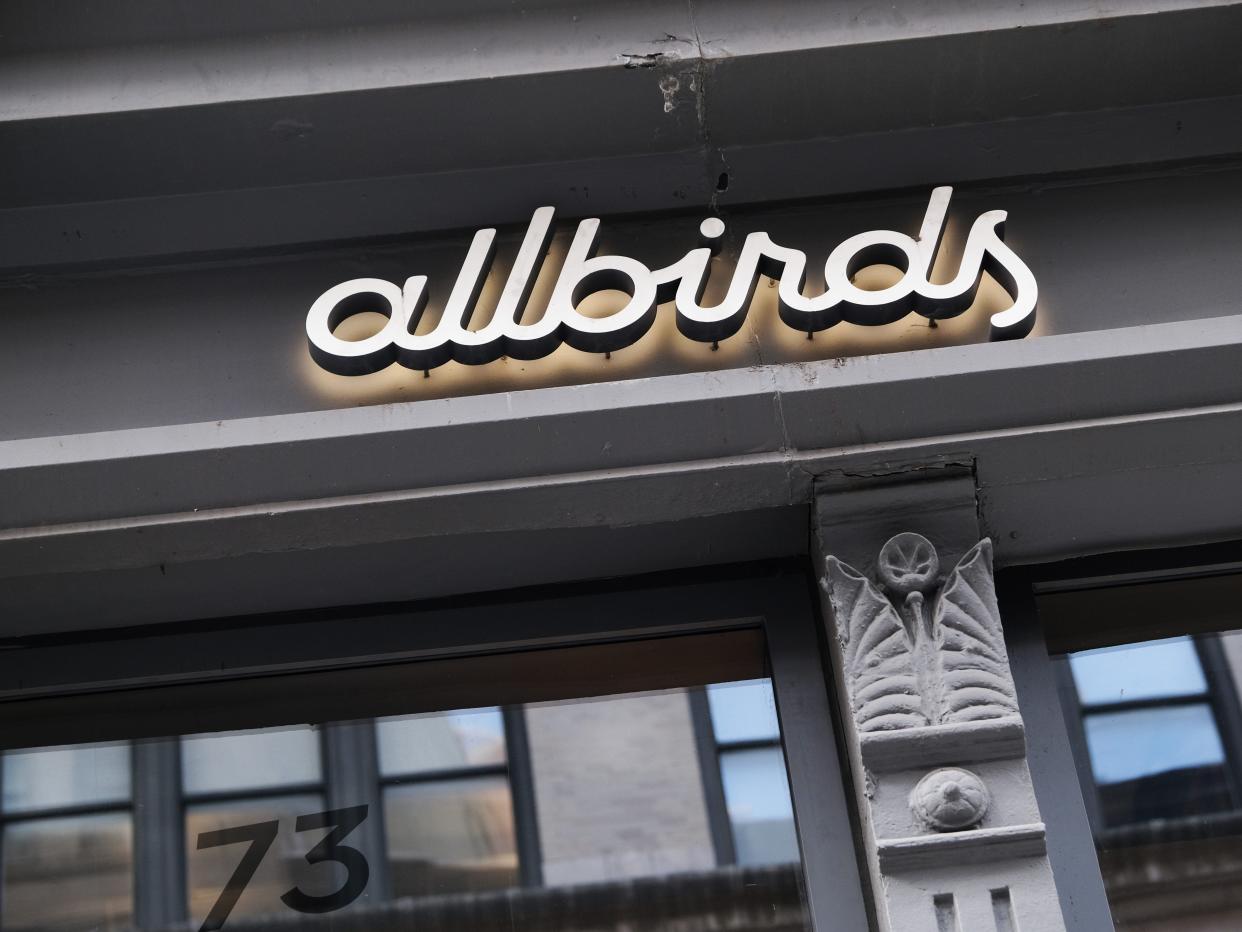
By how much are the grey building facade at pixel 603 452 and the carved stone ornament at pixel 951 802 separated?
10cm

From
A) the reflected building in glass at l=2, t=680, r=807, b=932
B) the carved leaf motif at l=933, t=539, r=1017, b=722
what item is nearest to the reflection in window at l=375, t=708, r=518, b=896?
the reflected building in glass at l=2, t=680, r=807, b=932

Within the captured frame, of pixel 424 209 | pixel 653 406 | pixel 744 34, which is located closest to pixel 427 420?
pixel 653 406

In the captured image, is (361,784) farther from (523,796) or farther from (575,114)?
(575,114)

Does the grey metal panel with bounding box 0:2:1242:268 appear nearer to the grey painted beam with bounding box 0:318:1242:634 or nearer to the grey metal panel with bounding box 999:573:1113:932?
the grey painted beam with bounding box 0:318:1242:634

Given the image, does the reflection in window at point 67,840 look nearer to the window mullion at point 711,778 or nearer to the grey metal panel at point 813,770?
the window mullion at point 711,778

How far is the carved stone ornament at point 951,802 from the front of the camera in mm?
3617

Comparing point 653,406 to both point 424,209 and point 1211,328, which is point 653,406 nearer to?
point 424,209

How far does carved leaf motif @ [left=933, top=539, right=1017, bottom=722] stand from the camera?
3766 mm

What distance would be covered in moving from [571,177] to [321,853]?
213 centimetres

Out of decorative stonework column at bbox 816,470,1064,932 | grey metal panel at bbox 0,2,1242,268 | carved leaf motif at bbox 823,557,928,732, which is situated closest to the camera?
decorative stonework column at bbox 816,470,1064,932

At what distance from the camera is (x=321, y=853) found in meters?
4.25

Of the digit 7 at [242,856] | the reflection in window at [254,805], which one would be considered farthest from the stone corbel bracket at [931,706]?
the digit 7 at [242,856]

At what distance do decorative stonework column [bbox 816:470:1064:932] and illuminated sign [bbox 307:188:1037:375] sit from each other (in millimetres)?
509

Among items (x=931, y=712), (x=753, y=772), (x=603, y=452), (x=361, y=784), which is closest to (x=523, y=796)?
(x=361, y=784)
